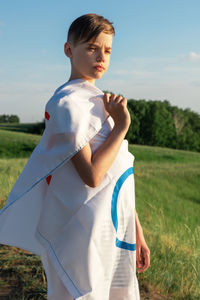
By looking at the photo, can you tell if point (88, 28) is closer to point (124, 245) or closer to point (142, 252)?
point (124, 245)

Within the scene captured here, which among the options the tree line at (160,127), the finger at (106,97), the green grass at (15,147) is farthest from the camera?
the tree line at (160,127)

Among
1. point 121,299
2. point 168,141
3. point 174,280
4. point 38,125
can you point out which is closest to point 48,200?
point 121,299

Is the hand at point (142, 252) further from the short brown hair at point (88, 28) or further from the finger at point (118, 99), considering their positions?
the short brown hair at point (88, 28)

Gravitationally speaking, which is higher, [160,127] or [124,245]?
[124,245]

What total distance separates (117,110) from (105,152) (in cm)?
20

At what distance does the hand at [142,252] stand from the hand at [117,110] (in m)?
0.61

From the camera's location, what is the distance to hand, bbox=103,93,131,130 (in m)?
1.68

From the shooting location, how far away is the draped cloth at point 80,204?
1.62 m

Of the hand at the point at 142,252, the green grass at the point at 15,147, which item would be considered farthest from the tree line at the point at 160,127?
the hand at the point at 142,252

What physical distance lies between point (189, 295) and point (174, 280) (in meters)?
0.17

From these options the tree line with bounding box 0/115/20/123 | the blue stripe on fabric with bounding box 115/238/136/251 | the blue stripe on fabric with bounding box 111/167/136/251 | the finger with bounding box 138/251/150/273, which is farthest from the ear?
the tree line with bounding box 0/115/20/123

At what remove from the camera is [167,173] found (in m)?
17.9

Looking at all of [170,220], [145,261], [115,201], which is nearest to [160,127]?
[170,220]

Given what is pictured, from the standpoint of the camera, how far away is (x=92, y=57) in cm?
170
